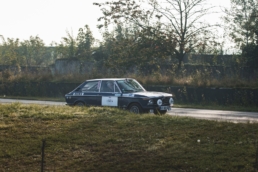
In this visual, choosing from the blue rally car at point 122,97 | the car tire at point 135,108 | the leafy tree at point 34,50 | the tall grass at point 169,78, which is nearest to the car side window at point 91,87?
the blue rally car at point 122,97

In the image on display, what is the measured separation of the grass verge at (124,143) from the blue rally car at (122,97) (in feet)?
12.0

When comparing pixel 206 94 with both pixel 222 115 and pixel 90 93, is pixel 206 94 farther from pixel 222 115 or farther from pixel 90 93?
pixel 90 93

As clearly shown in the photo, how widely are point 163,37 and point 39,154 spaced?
23.7 m

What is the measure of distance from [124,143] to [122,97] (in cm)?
686

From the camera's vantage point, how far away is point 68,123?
35.4ft

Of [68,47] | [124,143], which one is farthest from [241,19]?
[124,143]

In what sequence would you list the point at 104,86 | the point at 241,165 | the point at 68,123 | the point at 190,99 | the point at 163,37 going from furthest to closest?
the point at 163,37
the point at 190,99
the point at 104,86
the point at 68,123
the point at 241,165

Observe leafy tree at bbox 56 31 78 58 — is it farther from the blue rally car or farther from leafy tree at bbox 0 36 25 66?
the blue rally car

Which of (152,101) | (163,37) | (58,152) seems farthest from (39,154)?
(163,37)

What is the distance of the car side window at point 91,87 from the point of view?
17.1 m

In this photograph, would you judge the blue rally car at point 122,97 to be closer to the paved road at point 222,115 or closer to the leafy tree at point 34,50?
the paved road at point 222,115

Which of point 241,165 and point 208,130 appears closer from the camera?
point 241,165

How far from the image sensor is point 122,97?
52.1 feet

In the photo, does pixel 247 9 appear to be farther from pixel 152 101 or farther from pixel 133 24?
pixel 152 101
